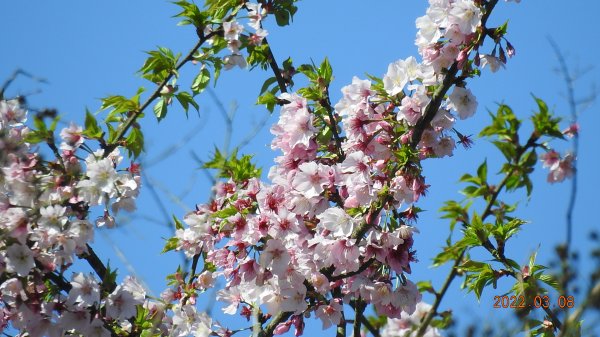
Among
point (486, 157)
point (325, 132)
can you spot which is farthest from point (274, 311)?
point (486, 157)

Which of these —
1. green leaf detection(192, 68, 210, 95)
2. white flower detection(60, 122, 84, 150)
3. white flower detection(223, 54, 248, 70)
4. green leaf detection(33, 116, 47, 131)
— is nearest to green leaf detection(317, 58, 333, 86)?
white flower detection(223, 54, 248, 70)

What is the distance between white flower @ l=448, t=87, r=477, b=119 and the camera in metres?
3.69

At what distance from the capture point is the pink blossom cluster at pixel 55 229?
11.3 ft

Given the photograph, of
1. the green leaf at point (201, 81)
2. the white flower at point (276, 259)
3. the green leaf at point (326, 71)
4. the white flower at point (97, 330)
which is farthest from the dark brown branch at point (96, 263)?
the green leaf at point (326, 71)

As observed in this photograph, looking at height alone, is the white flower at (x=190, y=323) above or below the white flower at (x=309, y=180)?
below

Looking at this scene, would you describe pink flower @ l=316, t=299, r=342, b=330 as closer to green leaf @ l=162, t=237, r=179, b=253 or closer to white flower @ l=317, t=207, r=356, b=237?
white flower @ l=317, t=207, r=356, b=237

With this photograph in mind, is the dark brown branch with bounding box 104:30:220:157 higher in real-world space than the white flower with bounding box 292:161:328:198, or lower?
higher

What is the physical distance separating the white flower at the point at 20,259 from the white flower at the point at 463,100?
192cm

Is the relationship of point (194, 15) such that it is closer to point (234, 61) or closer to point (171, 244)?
point (234, 61)

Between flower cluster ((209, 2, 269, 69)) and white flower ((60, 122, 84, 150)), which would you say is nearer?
white flower ((60, 122, 84, 150))

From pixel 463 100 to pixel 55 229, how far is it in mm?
1830

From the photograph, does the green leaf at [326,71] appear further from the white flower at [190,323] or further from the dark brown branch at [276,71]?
the white flower at [190,323]

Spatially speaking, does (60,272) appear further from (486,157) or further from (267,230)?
(486,157)

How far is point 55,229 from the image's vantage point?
341 centimetres
